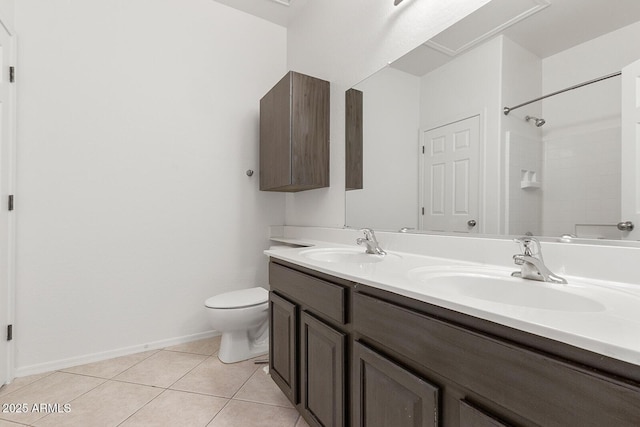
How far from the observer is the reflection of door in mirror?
79 centimetres

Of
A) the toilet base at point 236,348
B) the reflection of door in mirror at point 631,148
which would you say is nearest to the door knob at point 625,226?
the reflection of door in mirror at point 631,148

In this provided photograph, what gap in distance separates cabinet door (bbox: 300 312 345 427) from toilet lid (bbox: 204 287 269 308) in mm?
747

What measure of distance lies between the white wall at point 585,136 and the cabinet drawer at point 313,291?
2.43 feet

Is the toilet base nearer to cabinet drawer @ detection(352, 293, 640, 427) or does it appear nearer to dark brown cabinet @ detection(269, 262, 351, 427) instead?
dark brown cabinet @ detection(269, 262, 351, 427)

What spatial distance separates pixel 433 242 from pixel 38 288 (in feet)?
7.54

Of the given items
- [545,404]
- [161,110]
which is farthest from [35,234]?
[545,404]

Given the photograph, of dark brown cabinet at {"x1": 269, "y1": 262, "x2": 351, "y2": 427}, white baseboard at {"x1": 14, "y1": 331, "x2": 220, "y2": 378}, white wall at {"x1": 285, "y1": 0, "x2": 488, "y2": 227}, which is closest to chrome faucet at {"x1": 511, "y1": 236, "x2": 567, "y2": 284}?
dark brown cabinet at {"x1": 269, "y1": 262, "x2": 351, "y2": 427}

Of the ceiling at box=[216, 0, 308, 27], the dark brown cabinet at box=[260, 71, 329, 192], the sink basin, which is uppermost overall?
the ceiling at box=[216, 0, 308, 27]

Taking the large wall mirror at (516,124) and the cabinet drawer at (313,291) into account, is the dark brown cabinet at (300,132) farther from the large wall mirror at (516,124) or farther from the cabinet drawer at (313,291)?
the cabinet drawer at (313,291)

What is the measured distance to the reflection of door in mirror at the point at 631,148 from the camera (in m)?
0.79

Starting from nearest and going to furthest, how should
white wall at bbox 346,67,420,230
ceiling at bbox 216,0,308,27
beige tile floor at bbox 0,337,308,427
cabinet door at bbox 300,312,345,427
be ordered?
cabinet door at bbox 300,312,345,427 → beige tile floor at bbox 0,337,308,427 → white wall at bbox 346,67,420,230 → ceiling at bbox 216,0,308,27

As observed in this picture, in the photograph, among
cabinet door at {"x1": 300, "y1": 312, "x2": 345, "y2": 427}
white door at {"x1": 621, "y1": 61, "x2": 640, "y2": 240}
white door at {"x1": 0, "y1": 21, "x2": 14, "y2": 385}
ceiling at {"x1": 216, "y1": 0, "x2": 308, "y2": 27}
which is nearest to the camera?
white door at {"x1": 621, "y1": 61, "x2": 640, "y2": 240}

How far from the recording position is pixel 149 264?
6.85 feet

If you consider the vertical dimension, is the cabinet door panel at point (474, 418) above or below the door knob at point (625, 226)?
below
